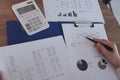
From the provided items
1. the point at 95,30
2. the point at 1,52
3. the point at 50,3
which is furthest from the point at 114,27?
the point at 1,52

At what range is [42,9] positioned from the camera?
0.89m

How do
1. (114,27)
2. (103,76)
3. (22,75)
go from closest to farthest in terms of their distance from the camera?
(22,75) → (103,76) → (114,27)

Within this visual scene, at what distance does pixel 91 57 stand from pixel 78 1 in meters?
0.29

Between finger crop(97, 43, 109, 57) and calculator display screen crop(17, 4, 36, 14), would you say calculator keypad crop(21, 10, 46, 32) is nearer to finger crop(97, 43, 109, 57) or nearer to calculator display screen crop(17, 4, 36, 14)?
calculator display screen crop(17, 4, 36, 14)

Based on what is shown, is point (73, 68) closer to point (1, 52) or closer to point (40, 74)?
point (40, 74)

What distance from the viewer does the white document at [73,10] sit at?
0.90m

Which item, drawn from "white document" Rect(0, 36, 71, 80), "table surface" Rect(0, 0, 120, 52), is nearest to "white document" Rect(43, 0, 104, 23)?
"table surface" Rect(0, 0, 120, 52)

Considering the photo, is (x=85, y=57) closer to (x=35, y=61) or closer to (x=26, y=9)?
(x=35, y=61)

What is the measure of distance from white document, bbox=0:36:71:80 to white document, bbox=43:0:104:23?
0.14 m

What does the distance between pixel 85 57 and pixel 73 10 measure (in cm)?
23

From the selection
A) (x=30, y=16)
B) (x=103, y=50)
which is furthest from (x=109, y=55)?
(x=30, y=16)

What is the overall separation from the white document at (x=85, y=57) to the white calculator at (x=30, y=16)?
10cm

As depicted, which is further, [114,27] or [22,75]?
[114,27]

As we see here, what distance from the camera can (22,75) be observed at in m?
0.73
